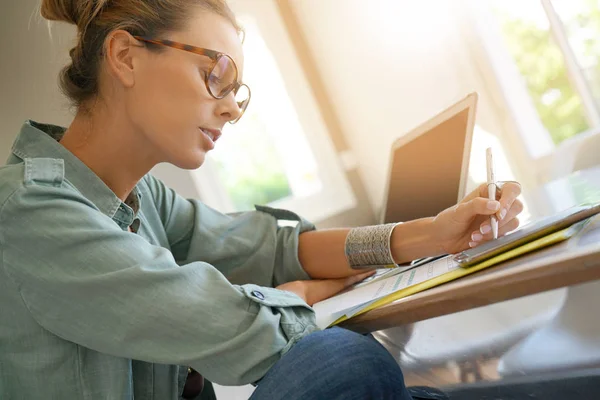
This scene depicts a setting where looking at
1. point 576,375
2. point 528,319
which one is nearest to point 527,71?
point 528,319

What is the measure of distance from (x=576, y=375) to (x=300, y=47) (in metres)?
2.19

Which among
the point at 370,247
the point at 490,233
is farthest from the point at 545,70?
the point at 490,233

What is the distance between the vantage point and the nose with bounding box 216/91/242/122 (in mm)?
907

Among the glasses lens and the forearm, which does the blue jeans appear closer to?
the forearm

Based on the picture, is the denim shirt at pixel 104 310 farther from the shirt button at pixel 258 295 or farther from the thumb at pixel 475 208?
the thumb at pixel 475 208

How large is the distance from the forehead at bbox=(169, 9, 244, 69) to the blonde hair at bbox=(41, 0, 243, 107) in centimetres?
1

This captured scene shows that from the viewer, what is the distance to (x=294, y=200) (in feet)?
8.38

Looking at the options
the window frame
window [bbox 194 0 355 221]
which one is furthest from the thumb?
window [bbox 194 0 355 221]

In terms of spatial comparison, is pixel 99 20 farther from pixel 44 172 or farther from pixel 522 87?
pixel 522 87

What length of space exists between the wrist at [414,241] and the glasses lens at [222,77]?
0.35 meters

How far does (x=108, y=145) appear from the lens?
922 mm

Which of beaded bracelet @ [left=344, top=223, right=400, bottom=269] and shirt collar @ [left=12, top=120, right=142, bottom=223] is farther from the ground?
shirt collar @ [left=12, top=120, right=142, bottom=223]

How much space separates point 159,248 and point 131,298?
3.4 inches

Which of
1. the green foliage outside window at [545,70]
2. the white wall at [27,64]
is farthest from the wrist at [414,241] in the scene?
the green foliage outside window at [545,70]
